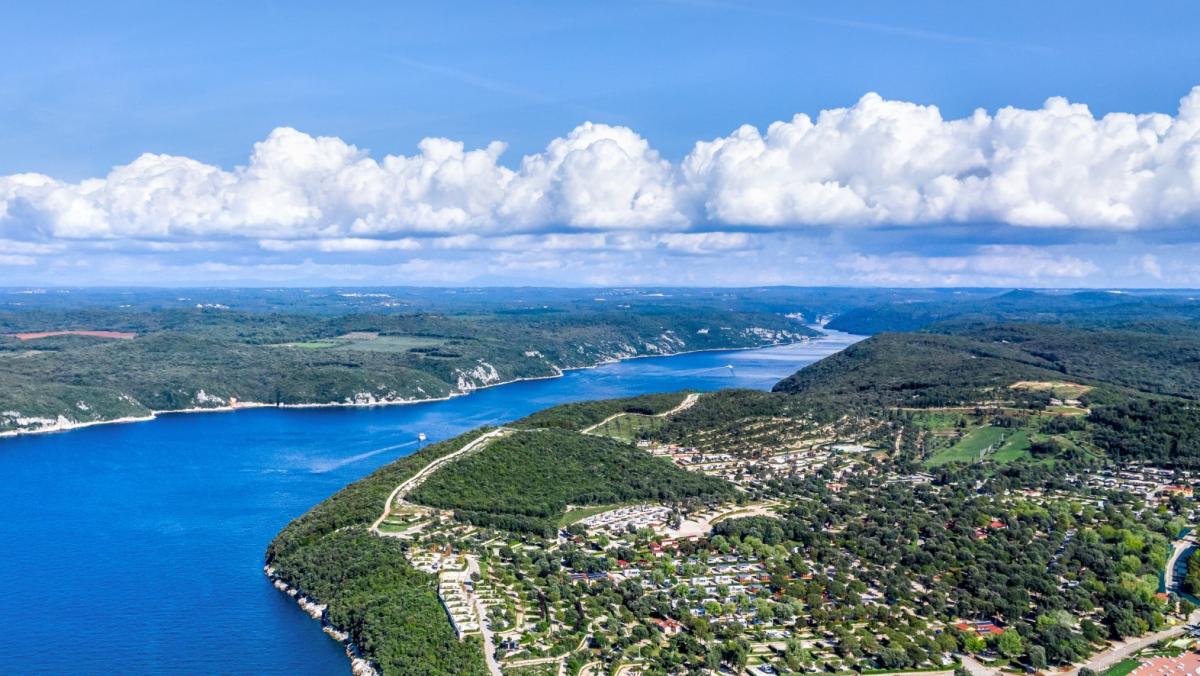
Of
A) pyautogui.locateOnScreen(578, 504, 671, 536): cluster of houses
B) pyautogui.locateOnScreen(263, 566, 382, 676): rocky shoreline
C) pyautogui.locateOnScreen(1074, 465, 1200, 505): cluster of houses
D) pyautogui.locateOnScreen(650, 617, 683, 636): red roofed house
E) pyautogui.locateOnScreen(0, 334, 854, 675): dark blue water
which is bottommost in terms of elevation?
pyautogui.locateOnScreen(0, 334, 854, 675): dark blue water

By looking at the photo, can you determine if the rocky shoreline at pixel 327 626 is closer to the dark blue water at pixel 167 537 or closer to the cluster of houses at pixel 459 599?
the dark blue water at pixel 167 537

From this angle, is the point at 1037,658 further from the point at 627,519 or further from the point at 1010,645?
the point at 627,519

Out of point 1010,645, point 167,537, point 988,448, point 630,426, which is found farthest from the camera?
point 630,426

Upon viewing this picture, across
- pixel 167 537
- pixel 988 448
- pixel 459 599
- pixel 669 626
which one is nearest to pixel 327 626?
pixel 459 599

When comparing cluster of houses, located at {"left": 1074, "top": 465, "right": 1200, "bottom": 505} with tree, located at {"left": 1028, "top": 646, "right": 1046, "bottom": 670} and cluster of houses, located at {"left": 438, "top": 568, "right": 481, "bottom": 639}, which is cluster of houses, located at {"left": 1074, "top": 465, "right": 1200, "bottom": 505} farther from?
cluster of houses, located at {"left": 438, "top": 568, "right": 481, "bottom": 639}

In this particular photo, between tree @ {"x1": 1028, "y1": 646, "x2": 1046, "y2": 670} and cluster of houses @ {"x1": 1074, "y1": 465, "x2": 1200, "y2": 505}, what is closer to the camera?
tree @ {"x1": 1028, "y1": 646, "x2": 1046, "y2": 670}

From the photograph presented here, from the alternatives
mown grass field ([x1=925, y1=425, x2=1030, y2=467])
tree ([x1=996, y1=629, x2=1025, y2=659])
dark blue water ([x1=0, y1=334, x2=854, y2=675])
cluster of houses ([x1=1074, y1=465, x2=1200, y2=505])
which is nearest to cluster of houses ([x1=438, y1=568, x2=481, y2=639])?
dark blue water ([x1=0, y1=334, x2=854, y2=675])

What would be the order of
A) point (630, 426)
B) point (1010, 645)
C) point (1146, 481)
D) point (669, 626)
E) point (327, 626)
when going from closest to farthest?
point (1010, 645) < point (669, 626) < point (327, 626) < point (1146, 481) < point (630, 426)
